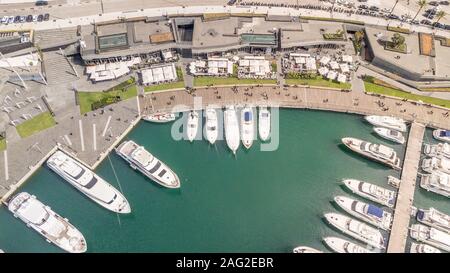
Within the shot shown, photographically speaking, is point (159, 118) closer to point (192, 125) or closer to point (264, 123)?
point (192, 125)

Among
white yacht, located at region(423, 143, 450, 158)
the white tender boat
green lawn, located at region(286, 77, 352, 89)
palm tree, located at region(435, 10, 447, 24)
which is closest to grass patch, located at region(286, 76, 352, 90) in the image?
green lawn, located at region(286, 77, 352, 89)

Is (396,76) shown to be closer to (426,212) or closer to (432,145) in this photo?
(432,145)

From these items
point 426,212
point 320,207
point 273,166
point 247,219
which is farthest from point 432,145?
point 247,219

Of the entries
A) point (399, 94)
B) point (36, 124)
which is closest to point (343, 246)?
point (399, 94)

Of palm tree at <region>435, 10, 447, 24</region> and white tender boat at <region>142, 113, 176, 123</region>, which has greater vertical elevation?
→ palm tree at <region>435, 10, 447, 24</region>

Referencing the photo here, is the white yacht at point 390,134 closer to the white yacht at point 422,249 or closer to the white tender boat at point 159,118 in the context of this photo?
the white yacht at point 422,249

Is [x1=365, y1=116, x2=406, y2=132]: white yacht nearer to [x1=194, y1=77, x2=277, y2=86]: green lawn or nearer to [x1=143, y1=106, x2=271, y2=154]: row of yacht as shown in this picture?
[x1=143, y1=106, x2=271, y2=154]: row of yacht
